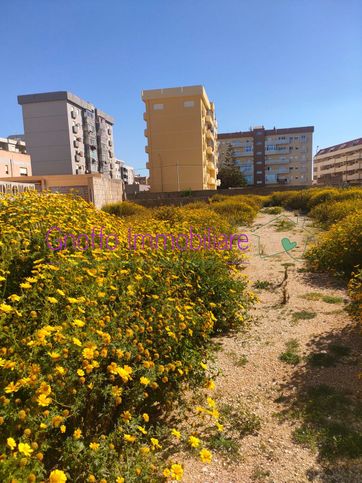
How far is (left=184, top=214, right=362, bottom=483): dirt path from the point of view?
2.01m

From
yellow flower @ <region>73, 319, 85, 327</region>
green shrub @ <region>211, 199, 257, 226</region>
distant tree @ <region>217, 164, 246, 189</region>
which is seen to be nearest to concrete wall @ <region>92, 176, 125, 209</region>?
green shrub @ <region>211, 199, 257, 226</region>

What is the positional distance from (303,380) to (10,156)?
1726 inches

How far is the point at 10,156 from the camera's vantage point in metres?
39.7

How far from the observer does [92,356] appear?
1817mm

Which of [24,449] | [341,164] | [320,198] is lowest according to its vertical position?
[24,449]

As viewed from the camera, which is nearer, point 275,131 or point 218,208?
point 218,208

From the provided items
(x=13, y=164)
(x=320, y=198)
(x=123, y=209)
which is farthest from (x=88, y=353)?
(x=13, y=164)

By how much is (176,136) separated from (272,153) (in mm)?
34977

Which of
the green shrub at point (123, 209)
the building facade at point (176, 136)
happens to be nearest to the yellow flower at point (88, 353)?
the green shrub at point (123, 209)

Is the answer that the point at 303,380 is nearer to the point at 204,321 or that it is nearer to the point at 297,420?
the point at 297,420

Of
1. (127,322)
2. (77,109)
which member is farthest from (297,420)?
(77,109)

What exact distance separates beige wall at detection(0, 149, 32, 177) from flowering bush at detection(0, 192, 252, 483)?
39.7m

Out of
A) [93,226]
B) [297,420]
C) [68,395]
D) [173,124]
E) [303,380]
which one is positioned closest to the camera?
[68,395]

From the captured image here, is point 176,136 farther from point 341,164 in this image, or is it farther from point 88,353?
point 341,164
